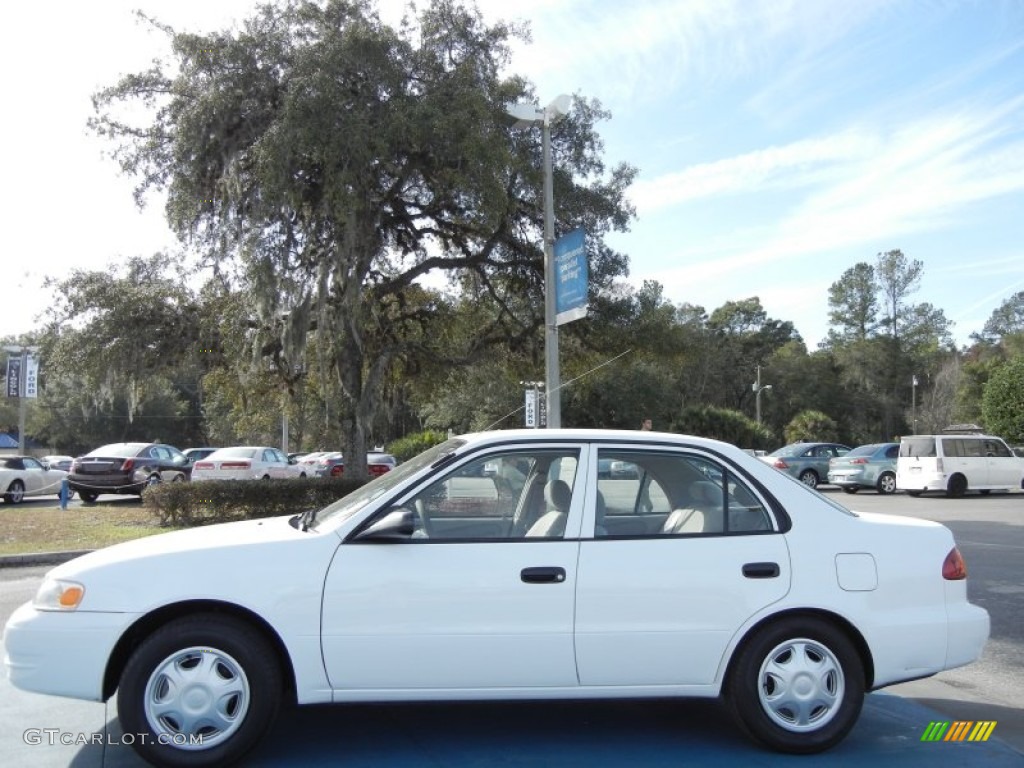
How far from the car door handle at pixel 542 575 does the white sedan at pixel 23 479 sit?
2050cm

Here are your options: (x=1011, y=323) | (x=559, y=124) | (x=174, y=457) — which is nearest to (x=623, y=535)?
(x=559, y=124)


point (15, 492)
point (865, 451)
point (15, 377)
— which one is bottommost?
point (15, 492)

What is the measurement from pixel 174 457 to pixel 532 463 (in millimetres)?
22044

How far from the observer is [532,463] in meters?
4.82

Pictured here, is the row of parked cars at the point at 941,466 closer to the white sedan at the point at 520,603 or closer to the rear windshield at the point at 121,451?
the rear windshield at the point at 121,451

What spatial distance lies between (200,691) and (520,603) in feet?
5.10

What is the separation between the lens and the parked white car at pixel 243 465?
2359cm

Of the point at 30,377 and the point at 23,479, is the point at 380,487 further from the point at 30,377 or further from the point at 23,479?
the point at 30,377

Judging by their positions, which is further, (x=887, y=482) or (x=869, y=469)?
(x=869, y=469)

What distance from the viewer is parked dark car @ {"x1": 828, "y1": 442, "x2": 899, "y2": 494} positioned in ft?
85.4

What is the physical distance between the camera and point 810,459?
29688 mm

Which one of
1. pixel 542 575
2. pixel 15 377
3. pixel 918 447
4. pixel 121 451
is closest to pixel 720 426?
pixel 918 447
